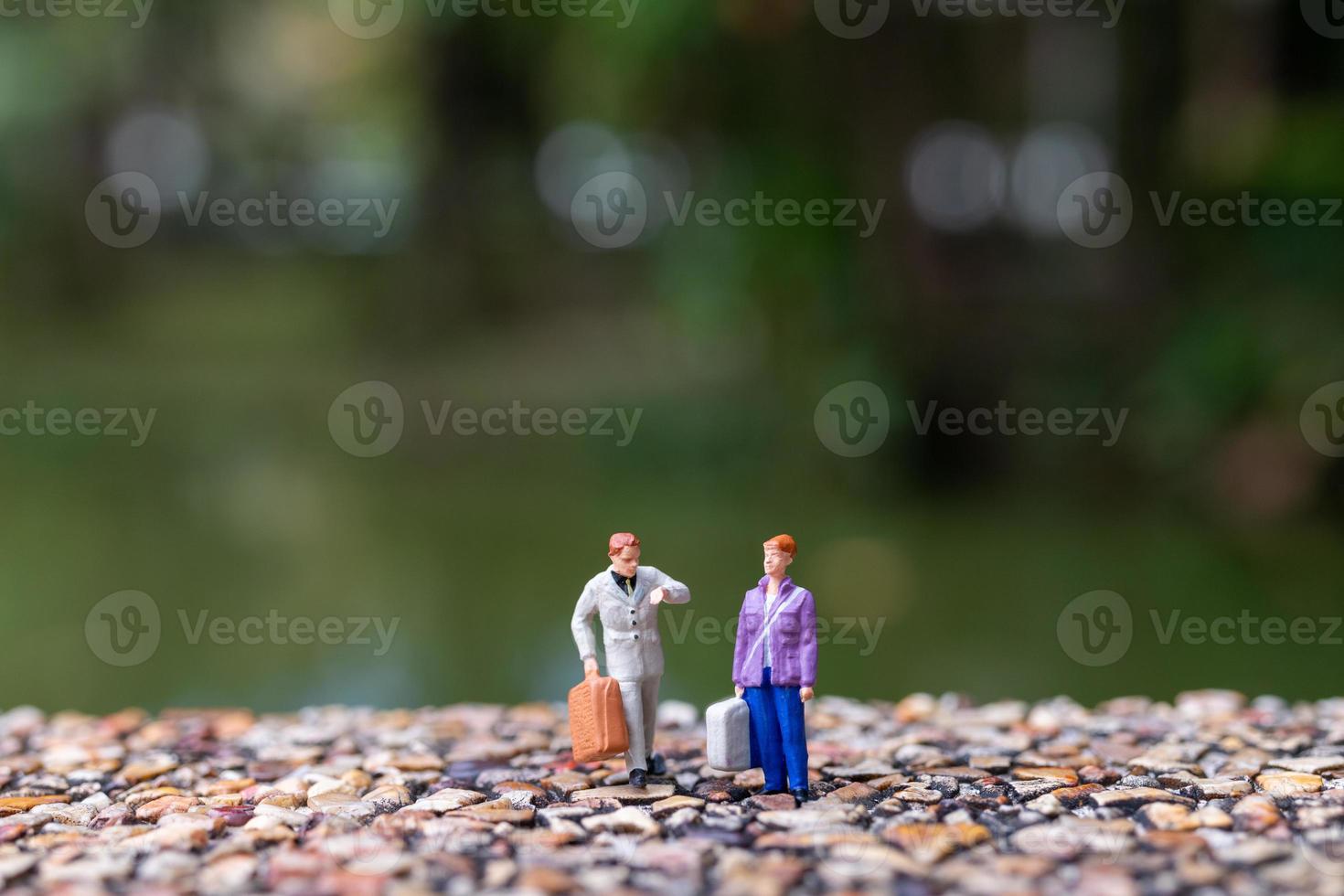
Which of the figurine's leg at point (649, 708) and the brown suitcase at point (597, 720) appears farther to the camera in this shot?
the figurine's leg at point (649, 708)

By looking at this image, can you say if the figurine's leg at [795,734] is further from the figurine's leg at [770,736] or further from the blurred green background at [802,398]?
the blurred green background at [802,398]

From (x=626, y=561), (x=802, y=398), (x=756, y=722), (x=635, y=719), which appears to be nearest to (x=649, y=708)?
(x=635, y=719)

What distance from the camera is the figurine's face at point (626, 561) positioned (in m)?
3.73

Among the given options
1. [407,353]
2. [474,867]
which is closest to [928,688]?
[474,867]

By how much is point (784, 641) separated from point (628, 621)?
1.47 ft

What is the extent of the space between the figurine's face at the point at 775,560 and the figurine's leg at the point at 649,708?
47cm

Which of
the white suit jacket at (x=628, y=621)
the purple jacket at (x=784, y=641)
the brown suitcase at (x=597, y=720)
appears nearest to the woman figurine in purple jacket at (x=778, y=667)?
the purple jacket at (x=784, y=641)

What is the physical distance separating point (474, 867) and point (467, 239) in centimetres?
1427

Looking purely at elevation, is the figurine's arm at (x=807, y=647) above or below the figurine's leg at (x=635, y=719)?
above

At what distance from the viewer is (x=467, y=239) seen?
1675 centimetres

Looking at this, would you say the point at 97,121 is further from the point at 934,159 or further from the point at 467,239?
the point at 934,159

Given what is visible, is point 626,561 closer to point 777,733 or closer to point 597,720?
point 597,720

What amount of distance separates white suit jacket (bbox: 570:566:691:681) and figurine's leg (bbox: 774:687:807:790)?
37 cm

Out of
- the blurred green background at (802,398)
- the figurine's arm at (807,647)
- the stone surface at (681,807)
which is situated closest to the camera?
the stone surface at (681,807)
